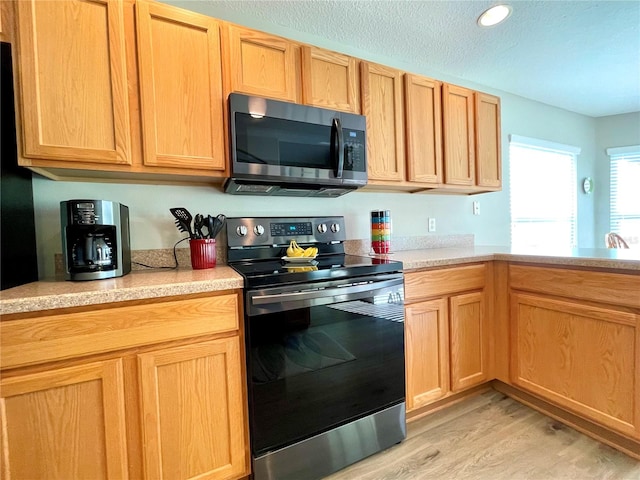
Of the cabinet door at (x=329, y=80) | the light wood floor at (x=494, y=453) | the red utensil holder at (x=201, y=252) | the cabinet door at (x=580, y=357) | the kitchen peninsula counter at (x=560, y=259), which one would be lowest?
the light wood floor at (x=494, y=453)

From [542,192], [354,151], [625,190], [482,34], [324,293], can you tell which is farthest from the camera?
[625,190]

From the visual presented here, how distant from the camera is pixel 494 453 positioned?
1564 millimetres

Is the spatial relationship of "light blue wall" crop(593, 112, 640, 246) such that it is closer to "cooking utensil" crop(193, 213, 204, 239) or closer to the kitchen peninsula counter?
the kitchen peninsula counter

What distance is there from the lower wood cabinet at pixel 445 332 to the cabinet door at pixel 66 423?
4.34 feet

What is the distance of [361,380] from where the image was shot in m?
1.55

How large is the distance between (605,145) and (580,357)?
366 cm

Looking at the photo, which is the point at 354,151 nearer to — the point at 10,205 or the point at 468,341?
the point at 468,341

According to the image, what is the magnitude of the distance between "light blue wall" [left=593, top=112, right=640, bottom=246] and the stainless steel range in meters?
3.93

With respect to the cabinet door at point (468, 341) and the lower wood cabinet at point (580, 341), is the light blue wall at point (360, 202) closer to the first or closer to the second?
the cabinet door at point (468, 341)

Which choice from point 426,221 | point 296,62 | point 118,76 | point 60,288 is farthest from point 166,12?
point 426,221

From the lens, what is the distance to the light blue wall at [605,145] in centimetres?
386

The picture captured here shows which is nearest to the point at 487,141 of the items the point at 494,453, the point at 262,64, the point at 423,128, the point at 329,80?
the point at 423,128

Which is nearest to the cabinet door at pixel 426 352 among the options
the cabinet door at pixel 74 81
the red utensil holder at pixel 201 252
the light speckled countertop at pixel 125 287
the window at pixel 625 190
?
the light speckled countertop at pixel 125 287

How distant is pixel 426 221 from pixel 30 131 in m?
2.42
